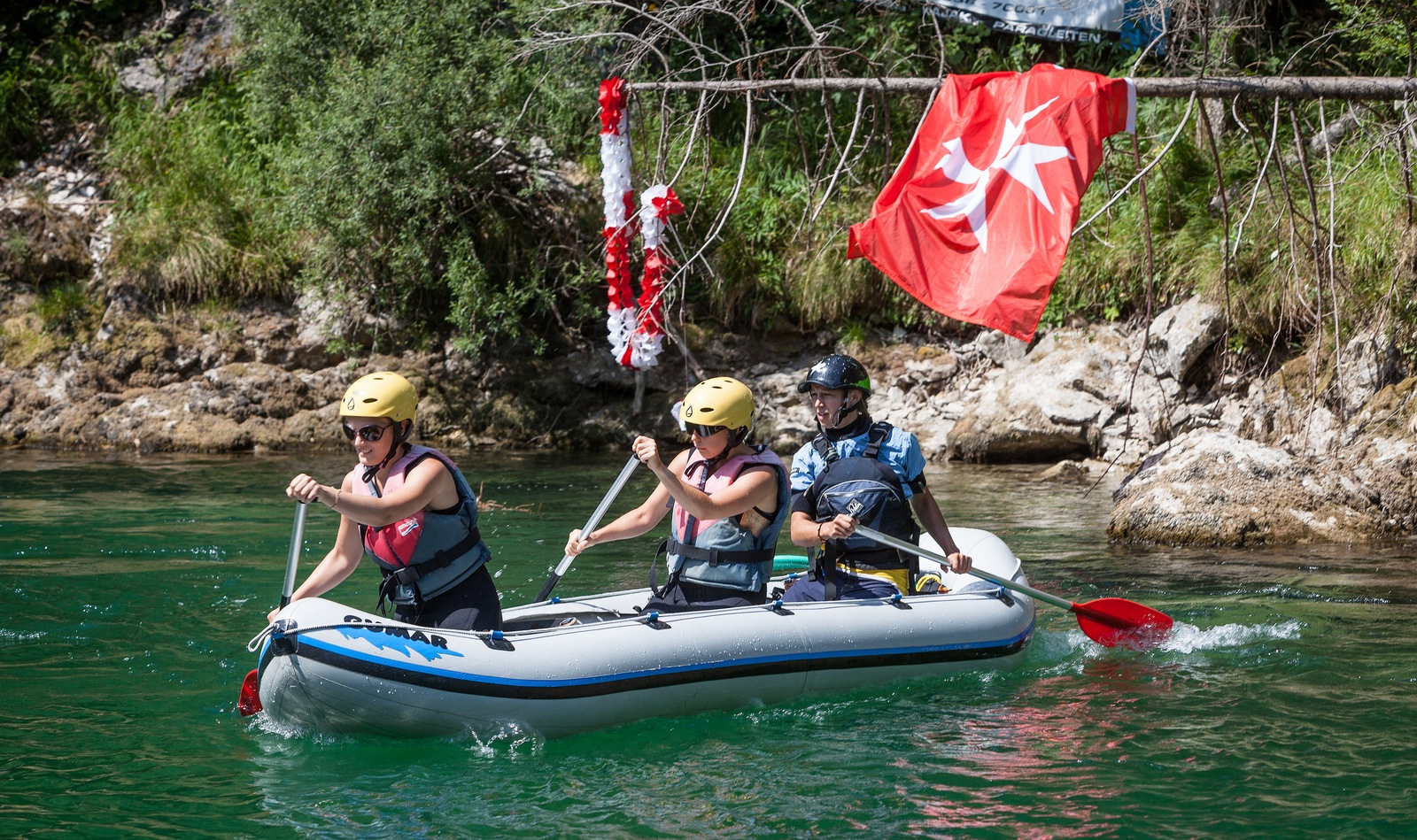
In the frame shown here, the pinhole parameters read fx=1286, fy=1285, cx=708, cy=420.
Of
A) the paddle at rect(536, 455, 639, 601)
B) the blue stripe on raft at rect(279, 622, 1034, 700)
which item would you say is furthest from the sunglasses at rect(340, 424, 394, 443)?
the paddle at rect(536, 455, 639, 601)

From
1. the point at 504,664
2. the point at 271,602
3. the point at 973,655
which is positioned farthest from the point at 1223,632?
the point at 271,602

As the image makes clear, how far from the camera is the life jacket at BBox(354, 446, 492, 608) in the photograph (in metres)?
4.91

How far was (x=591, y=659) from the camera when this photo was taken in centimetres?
488

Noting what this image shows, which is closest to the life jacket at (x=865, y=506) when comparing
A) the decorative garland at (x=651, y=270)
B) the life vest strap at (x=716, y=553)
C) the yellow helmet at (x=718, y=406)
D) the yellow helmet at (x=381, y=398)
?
the life vest strap at (x=716, y=553)

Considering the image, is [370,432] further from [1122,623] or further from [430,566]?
[1122,623]

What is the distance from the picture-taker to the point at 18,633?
6387 mm

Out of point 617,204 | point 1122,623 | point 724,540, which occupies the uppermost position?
point 617,204

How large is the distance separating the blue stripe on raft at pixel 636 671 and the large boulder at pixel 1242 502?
→ 133 inches

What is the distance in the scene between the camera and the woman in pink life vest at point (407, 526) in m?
4.80

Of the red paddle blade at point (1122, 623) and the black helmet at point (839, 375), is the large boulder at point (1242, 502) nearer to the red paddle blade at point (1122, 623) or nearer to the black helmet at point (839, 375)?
the red paddle blade at point (1122, 623)

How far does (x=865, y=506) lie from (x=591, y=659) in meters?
1.55

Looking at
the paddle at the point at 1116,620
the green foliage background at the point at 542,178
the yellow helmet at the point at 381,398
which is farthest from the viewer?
the green foliage background at the point at 542,178

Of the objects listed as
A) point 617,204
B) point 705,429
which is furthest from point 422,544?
point 617,204

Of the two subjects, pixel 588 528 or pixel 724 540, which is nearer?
pixel 724 540
